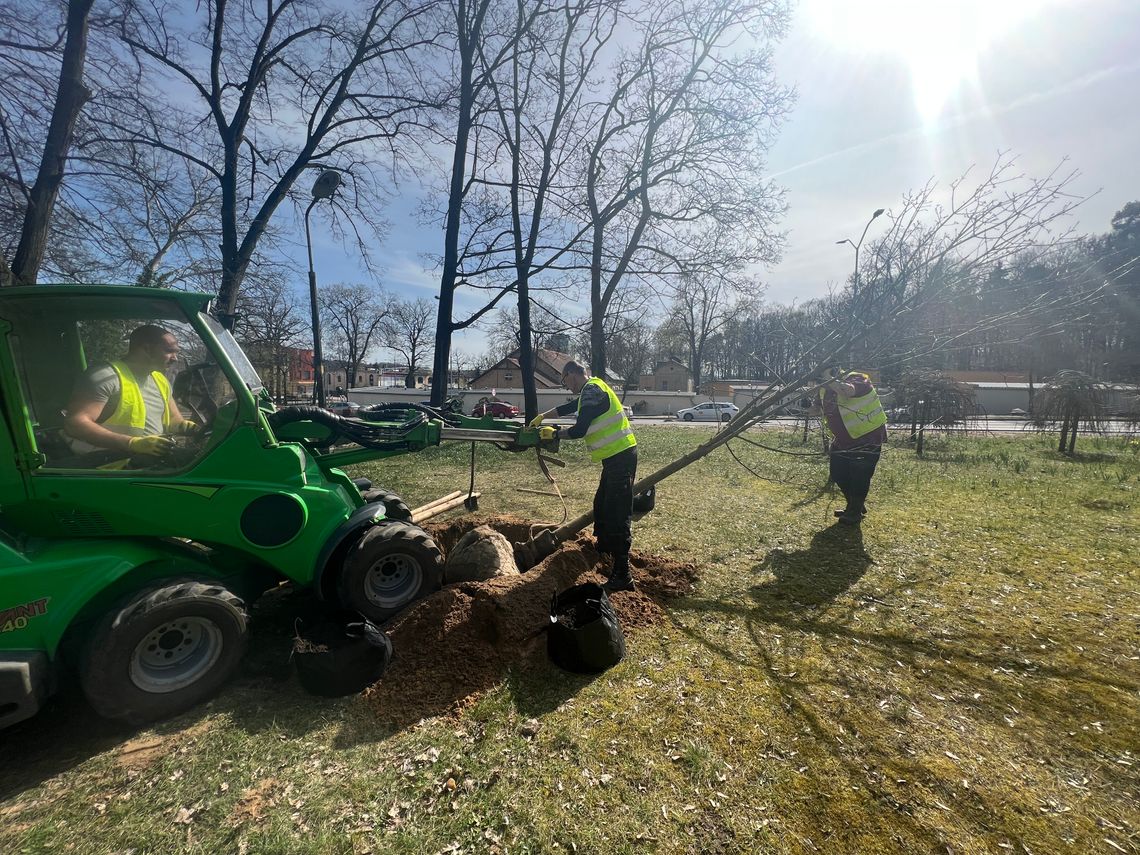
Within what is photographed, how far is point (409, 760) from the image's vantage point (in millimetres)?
2826

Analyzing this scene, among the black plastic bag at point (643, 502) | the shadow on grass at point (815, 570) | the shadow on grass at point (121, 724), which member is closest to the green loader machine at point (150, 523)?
the shadow on grass at point (121, 724)

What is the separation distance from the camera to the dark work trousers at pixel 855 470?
7180 millimetres

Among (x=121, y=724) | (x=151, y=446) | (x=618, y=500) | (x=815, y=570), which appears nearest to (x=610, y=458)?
(x=618, y=500)

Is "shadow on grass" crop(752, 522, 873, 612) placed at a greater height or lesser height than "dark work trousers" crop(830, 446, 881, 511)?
lesser

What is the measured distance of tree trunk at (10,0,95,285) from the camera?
7477mm

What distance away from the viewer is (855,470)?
7.32m

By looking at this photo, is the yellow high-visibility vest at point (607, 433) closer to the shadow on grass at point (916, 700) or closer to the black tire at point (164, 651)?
the shadow on grass at point (916, 700)

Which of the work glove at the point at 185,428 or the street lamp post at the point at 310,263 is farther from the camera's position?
the street lamp post at the point at 310,263

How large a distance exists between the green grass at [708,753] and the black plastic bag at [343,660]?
0.12 meters

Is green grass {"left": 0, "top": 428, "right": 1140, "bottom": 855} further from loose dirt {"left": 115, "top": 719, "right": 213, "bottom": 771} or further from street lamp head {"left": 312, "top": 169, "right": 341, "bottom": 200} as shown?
street lamp head {"left": 312, "top": 169, "right": 341, "bottom": 200}

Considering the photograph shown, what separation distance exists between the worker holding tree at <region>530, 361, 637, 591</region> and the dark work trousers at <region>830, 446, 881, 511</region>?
379 centimetres

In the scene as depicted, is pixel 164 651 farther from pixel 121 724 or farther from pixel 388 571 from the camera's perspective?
pixel 388 571

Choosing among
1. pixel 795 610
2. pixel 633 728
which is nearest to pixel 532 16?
pixel 795 610

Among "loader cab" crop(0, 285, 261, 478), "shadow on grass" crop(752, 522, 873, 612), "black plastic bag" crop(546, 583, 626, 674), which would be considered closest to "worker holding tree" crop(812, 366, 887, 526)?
"shadow on grass" crop(752, 522, 873, 612)
